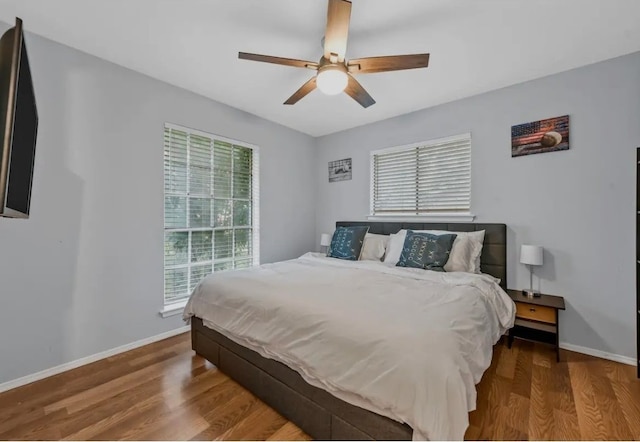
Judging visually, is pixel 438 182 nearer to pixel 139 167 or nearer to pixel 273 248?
pixel 273 248

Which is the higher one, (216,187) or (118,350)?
(216,187)

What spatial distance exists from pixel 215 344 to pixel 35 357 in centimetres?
135

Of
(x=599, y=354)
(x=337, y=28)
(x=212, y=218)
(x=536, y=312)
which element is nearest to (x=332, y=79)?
(x=337, y=28)

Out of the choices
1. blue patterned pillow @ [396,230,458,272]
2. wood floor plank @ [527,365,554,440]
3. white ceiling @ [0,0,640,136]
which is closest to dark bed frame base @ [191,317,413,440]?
wood floor plank @ [527,365,554,440]

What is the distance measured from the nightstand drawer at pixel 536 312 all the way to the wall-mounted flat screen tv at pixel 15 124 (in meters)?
3.45

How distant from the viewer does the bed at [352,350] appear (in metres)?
1.19

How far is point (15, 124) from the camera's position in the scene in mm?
1148

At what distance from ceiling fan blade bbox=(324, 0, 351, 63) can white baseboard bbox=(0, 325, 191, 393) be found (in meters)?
3.00

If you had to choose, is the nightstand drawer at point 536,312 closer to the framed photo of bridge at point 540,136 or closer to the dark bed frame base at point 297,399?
the framed photo of bridge at point 540,136

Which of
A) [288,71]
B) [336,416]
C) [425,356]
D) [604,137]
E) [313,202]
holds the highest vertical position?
[288,71]

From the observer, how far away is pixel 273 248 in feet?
13.2

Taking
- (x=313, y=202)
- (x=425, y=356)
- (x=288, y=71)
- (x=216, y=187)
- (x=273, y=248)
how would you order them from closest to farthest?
(x=425, y=356) < (x=288, y=71) < (x=216, y=187) < (x=273, y=248) < (x=313, y=202)

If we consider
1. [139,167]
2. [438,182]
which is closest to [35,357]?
[139,167]

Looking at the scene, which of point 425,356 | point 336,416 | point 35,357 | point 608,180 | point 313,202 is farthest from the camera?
point 313,202
